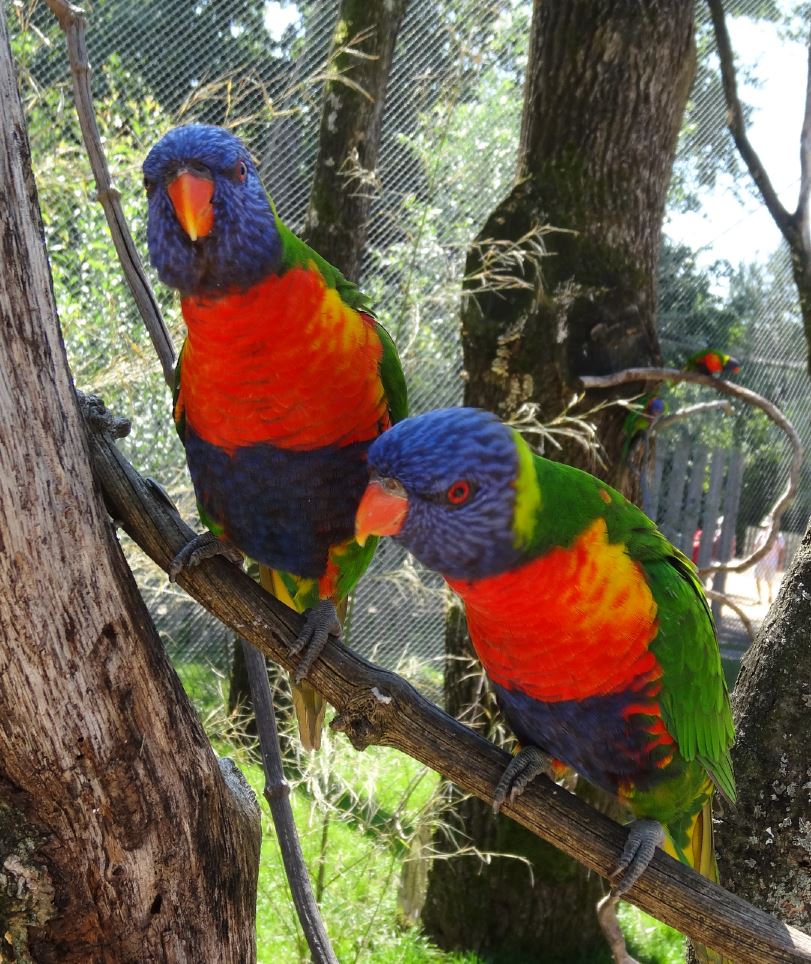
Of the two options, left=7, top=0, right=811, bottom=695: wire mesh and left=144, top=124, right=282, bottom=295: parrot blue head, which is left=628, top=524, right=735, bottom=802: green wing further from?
left=7, top=0, right=811, bottom=695: wire mesh

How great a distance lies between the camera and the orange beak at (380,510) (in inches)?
42.2

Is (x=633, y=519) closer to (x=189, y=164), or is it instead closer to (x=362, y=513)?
(x=362, y=513)

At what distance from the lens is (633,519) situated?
1338mm

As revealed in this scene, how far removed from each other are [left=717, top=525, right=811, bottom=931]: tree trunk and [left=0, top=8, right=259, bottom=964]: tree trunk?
3.07ft

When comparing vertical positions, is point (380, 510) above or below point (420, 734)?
above

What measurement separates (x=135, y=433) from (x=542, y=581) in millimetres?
2421

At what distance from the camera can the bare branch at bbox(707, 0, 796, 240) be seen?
3.44m

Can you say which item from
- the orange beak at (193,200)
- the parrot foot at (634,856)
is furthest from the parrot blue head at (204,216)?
the parrot foot at (634,856)

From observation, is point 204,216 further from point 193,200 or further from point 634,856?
point 634,856

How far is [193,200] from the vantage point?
1.14 m

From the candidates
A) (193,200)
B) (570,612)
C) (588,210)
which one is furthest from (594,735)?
(588,210)

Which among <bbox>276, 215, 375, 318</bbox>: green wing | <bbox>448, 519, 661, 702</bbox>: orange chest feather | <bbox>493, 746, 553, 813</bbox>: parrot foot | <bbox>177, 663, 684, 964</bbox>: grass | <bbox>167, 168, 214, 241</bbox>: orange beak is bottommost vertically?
<bbox>177, 663, 684, 964</bbox>: grass

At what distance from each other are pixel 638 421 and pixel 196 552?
1.68 meters

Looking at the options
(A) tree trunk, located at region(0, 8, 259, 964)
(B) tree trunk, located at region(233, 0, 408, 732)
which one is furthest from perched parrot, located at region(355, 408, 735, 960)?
(B) tree trunk, located at region(233, 0, 408, 732)
